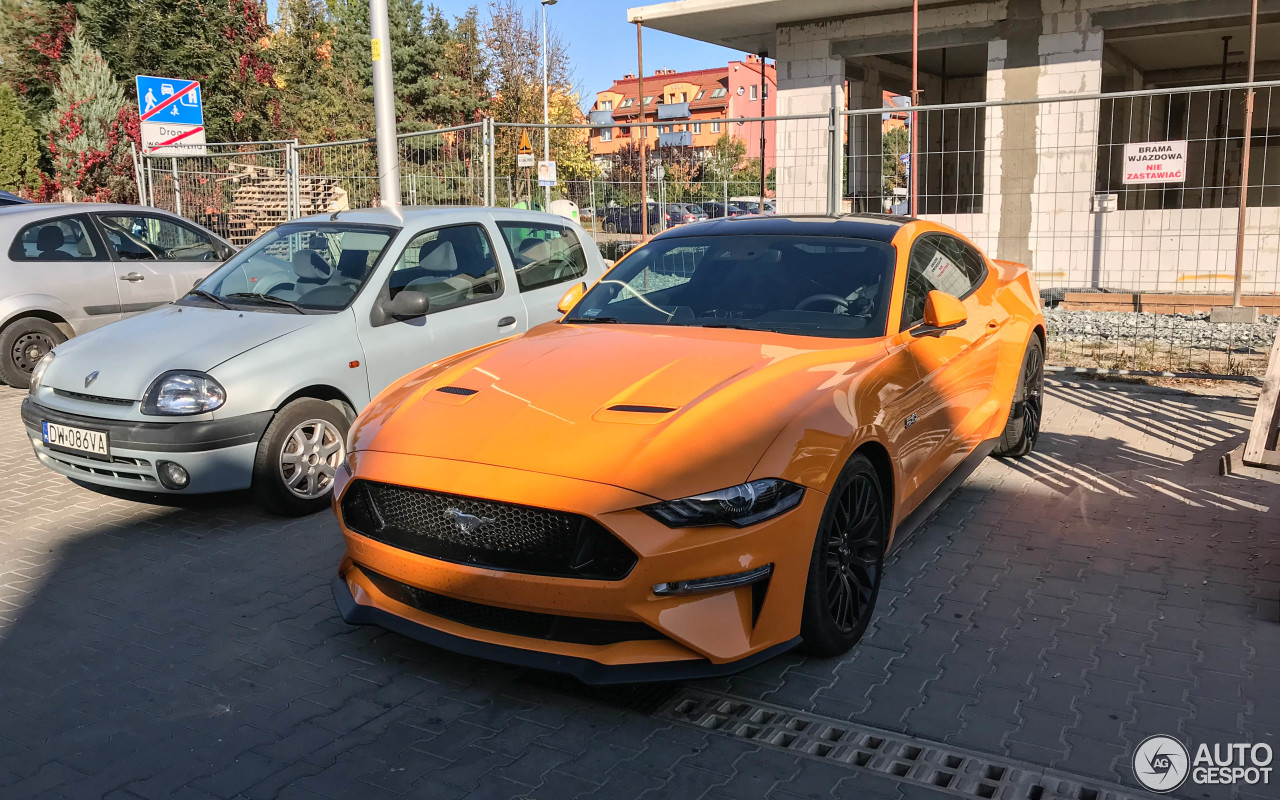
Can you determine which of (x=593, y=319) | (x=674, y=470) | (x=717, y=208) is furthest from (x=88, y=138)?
(x=674, y=470)

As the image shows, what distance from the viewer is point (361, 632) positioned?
159 inches

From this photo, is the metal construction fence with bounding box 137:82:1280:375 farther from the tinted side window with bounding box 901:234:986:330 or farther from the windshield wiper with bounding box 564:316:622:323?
the windshield wiper with bounding box 564:316:622:323

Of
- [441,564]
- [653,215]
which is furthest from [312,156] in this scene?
[441,564]

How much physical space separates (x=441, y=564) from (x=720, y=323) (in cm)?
179

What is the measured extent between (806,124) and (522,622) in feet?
55.4

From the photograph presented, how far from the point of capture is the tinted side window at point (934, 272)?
4539 millimetres

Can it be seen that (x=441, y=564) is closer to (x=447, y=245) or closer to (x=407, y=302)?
(x=407, y=302)

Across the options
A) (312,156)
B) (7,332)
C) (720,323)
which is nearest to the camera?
(720,323)

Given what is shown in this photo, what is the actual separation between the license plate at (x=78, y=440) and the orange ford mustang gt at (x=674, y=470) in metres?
2.02

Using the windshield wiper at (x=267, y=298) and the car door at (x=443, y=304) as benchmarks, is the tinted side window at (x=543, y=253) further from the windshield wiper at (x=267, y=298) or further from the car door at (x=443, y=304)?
the windshield wiper at (x=267, y=298)

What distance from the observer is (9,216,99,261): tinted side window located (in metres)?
8.96

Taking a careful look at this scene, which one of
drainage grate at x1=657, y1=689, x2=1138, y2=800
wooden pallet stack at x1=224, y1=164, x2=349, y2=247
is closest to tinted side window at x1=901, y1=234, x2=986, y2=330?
drainage grate at x1=657, y1=689, x2=1138, y2=800

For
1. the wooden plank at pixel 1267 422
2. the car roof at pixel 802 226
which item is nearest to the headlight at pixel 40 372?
the car roof at pixel 802 226

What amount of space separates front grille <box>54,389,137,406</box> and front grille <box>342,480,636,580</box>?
7.81ft
